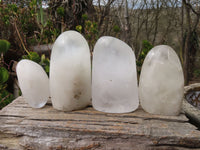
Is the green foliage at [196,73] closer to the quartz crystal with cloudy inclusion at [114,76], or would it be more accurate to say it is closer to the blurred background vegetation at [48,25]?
the blurred background vegetation at [48,25]

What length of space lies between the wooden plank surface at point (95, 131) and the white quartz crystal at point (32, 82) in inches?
2.4

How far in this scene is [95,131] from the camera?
1.91ft

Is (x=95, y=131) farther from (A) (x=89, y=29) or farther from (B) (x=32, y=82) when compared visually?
(A) (x=89, y=29)

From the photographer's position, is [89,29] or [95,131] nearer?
[95,131]

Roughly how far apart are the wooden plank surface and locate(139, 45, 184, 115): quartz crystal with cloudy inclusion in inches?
1.6

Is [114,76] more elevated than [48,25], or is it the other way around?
[48,25]

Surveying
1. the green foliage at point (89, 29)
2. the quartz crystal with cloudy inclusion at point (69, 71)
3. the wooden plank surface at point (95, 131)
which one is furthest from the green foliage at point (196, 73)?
the quartz crystal with cloudy inclusion at point (69, 71)

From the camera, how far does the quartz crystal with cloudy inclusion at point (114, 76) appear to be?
655 millimetres

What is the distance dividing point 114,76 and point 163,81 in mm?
160

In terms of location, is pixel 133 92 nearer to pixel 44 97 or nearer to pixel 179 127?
pixel 179 127

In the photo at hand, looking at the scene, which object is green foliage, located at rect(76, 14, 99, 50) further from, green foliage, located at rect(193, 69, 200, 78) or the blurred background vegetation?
green foliage, located at rect(193, 69, 200, 78)

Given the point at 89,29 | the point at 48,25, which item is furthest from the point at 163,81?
the point at 48,25

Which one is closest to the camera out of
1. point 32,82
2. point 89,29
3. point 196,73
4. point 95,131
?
point 95,131

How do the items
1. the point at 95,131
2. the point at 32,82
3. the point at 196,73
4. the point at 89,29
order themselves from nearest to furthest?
the point at 95,131 < the point at 32,82 < the point at 89,29 < the point at 196,73
